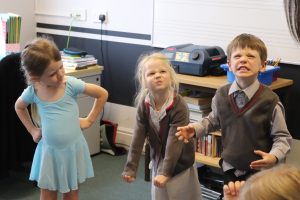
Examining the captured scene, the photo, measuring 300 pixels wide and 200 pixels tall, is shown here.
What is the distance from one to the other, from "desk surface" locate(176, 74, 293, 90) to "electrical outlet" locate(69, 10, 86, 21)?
137cm

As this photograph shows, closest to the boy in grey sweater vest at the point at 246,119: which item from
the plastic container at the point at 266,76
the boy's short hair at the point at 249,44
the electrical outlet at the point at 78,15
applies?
the boy's short hair at the point at 249,44

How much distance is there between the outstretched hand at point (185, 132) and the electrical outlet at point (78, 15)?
2.30 meters

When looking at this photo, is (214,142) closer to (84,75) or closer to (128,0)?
(84,75)

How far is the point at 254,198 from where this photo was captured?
3.41 ft

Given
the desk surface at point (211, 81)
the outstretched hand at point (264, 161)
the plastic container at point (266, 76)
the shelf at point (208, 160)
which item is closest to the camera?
the outstretched hand at point (264, 161)

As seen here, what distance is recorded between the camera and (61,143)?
7.98 ft

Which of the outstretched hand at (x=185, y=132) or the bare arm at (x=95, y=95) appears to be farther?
the bare arm at (x=95, y=95)

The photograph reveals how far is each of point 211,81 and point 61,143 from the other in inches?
41.0

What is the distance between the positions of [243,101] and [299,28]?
1.22 metres

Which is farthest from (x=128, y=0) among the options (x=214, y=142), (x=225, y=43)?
(x=214, y=142)

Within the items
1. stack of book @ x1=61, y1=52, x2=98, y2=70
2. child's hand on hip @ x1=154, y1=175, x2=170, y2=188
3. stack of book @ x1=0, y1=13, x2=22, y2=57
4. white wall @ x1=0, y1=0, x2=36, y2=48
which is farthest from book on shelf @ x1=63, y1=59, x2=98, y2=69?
child's hand on hip @ x1=154, y1=175, x2=170, y2=188

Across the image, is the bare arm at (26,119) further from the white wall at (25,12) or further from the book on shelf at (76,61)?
the white wall at (25,12)

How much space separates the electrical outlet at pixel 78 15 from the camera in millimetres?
4156

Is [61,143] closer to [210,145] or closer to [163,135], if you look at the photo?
[163,135]
